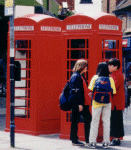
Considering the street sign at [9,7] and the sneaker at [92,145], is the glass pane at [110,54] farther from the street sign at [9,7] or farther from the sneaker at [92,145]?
the street sign at [9,7]

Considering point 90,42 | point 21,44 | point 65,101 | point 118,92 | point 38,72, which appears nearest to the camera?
point 65,101

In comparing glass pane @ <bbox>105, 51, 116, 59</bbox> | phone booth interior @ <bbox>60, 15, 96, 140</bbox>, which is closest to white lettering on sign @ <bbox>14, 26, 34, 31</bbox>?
phone booth interior @ <bbox>60, 15, 96, 140</bbox>

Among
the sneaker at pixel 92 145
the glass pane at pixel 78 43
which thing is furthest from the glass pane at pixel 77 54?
the sneaker at pixel 92 145

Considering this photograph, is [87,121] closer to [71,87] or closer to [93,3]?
Result: [71,87]

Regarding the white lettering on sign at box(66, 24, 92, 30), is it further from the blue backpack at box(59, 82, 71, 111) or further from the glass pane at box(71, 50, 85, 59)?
the blue backpack at box(59, 82, 71, 111)

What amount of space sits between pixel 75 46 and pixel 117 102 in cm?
156

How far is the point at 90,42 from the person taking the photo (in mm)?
8922

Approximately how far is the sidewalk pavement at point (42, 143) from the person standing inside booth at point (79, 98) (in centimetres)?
29

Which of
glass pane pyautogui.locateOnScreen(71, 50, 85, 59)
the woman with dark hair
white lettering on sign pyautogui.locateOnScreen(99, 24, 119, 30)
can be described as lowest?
the woman with dark hair

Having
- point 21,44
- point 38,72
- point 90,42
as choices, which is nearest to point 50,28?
point 21,44

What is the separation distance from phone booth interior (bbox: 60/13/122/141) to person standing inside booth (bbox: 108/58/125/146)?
397 mm

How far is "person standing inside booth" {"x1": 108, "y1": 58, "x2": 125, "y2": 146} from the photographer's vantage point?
8.45 m

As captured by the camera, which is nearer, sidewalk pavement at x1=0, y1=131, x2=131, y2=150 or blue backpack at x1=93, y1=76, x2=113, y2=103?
blue backpack at x1=93, y1=76, x2=113, y2=103

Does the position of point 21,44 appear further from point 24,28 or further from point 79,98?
point 79,98
